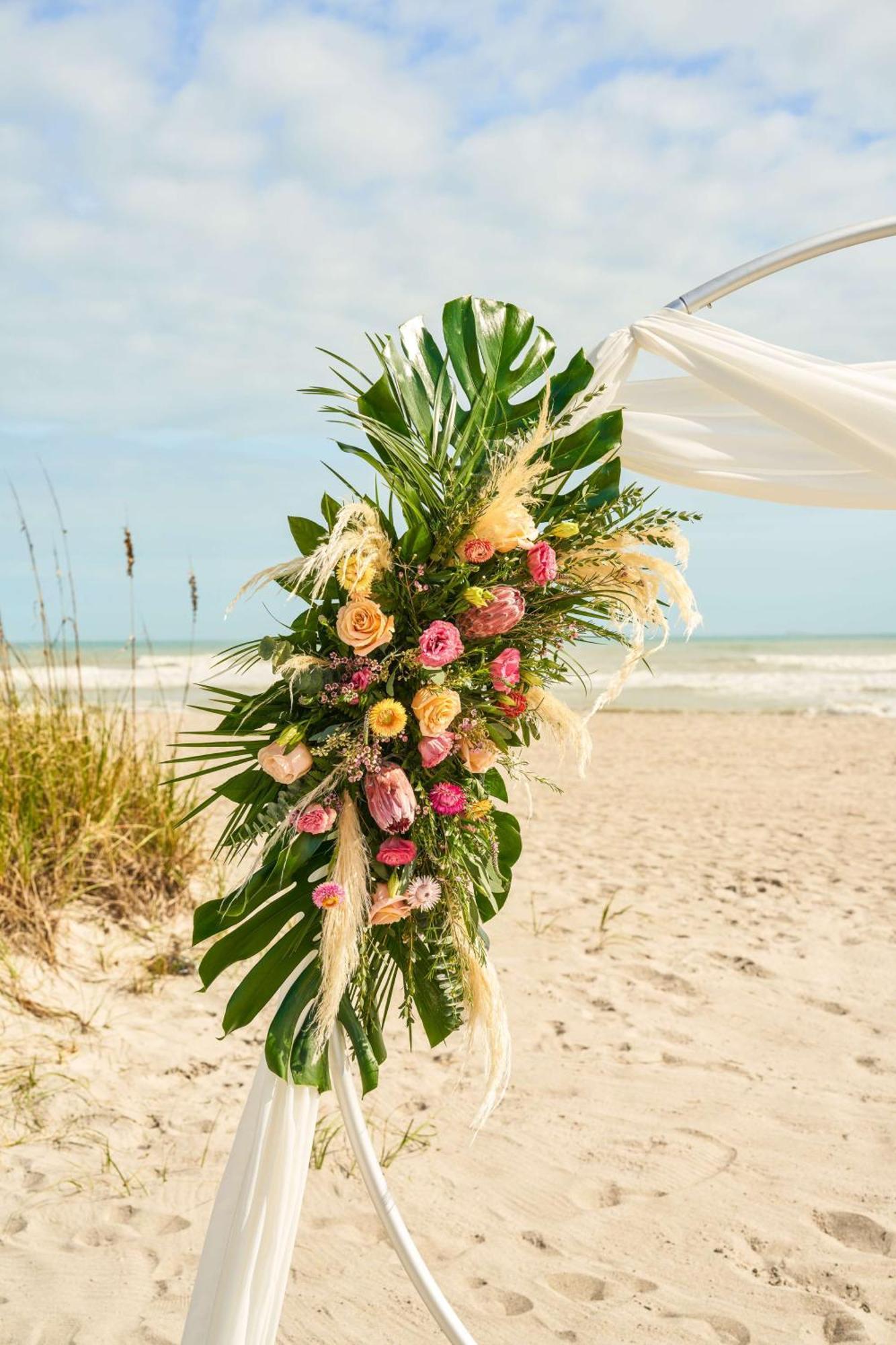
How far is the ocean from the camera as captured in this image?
16.6m

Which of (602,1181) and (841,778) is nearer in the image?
(602,1181)

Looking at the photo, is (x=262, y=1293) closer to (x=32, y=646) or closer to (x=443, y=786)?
(x=443, y=786)

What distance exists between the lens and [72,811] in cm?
398

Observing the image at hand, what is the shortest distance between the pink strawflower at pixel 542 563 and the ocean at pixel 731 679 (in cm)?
938

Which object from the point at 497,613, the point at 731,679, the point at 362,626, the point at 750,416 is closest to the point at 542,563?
the point at 497,613

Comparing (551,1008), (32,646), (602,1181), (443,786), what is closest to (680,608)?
(443,786)

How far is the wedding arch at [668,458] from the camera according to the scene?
1943 millimetres

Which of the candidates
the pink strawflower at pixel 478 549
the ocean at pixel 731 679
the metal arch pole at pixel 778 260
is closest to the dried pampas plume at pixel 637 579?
the pink strawflower at pixel 478 549

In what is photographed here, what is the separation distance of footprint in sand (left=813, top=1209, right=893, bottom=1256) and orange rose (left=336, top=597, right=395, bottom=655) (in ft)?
6.68

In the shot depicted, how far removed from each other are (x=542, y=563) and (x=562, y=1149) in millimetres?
1975

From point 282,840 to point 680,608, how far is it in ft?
2.97

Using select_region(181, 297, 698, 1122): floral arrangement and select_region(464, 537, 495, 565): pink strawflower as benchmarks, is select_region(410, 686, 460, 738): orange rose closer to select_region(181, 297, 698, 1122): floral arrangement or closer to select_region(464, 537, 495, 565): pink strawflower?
select_region(181, 297, 698, 1122): floral arrangement

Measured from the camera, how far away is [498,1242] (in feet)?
8.43

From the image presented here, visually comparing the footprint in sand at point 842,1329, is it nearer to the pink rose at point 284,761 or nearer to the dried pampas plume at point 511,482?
the pink rose at point 284,761
